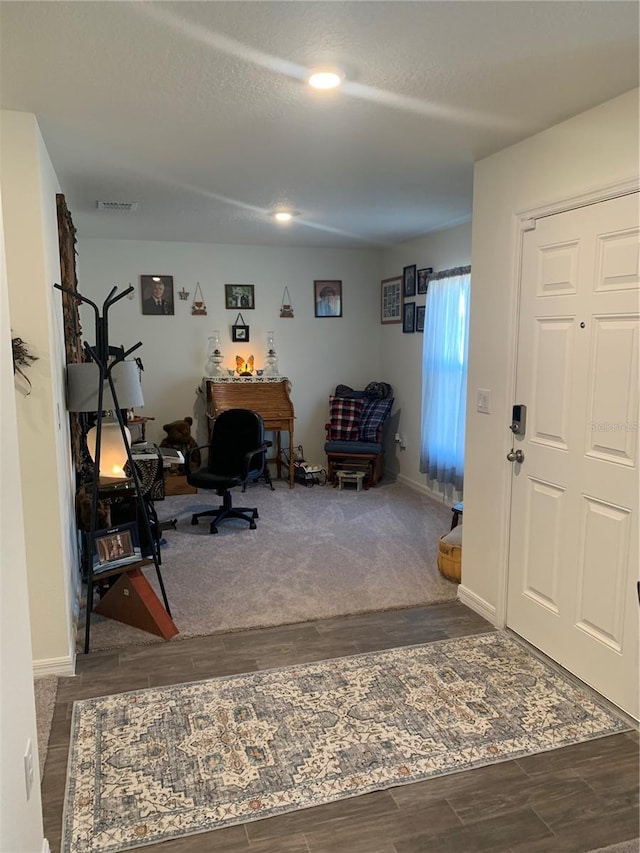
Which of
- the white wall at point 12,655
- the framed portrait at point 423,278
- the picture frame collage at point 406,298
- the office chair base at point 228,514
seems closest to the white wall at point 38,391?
the white wall at point 12,655

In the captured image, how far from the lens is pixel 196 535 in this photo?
4.64 metres

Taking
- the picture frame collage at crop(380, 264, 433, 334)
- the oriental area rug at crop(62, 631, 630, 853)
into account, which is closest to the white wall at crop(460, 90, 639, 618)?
the oriental area rug at crop(62, 631, 630, 853)

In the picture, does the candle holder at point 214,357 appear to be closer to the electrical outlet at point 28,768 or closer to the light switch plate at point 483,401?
the light switch plate at point 483,401

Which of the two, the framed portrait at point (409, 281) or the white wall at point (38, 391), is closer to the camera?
the white wall at point (38, 391)

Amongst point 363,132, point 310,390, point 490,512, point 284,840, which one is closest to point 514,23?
point 363,132

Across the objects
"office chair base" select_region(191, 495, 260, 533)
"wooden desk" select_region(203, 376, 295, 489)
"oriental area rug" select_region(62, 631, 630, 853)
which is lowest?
"oriental area rug" select_region(62, 631, 630, 853)

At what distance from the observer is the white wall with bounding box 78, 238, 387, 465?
Answer: 587 centimetres

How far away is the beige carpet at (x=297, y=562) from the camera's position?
3342 mm

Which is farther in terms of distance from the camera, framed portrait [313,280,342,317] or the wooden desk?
framed portrait [313,280,342,317]

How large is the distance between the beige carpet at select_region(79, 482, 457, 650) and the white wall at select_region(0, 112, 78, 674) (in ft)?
1.16

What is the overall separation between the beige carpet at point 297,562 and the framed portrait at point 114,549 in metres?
0.35

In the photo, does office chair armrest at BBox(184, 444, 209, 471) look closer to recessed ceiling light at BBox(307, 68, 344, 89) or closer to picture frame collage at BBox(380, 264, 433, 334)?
picture frame collage at BBox(380, 264, 433, 334)

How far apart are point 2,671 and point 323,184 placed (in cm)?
308

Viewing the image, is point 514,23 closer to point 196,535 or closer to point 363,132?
point 363,132
